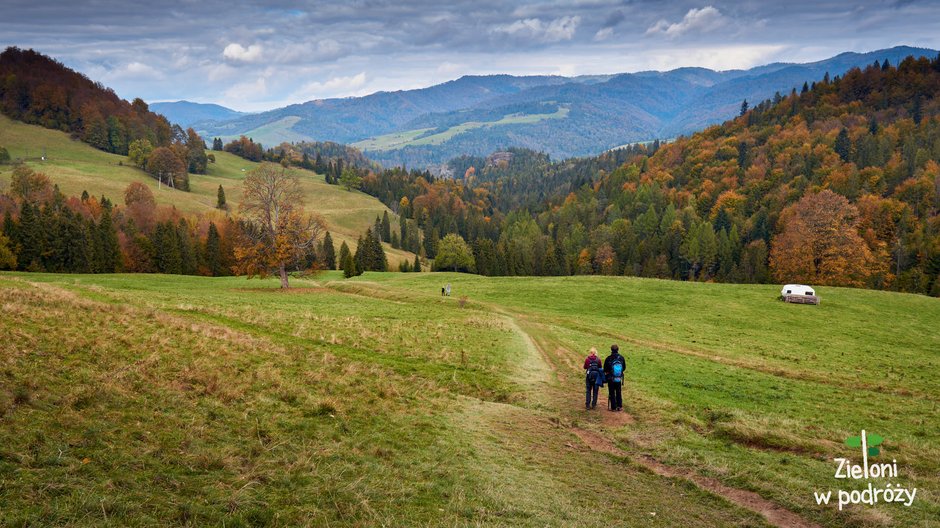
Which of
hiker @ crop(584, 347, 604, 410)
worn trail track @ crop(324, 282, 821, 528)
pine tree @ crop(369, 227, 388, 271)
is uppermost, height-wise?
pine tree @ crop(369, 227, 388, 271)

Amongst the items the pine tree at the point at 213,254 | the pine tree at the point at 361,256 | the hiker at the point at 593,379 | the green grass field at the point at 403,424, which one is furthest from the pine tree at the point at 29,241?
the hiker at the point at 593,379

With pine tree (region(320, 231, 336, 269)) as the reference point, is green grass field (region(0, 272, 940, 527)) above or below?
below

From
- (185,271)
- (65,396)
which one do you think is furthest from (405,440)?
(185,271)

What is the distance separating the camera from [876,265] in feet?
319

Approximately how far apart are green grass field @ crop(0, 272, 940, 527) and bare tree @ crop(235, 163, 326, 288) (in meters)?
20.4

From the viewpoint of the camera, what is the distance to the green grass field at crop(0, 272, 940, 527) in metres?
10.5

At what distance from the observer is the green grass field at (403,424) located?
34.4 feet

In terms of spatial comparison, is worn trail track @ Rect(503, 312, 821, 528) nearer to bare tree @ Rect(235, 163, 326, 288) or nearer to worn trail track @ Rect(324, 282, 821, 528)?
worn trail track @ Rect(324, 282, 821, 528)

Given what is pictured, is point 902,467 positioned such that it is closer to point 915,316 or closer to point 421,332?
point 421,332

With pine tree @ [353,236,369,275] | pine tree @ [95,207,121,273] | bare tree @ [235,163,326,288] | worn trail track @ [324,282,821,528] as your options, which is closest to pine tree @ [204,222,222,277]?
pine tree @ [95,207,121,273]

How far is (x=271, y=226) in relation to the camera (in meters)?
59.2

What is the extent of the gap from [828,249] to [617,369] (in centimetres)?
7842

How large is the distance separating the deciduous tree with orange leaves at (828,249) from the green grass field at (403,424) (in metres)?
50.1

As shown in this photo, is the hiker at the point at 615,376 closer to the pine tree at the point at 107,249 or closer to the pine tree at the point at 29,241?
the pine tree at the point at 29,241
